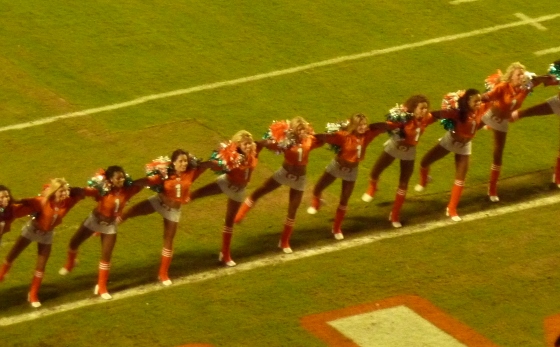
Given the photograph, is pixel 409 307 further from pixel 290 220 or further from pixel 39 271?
pixel 39 271

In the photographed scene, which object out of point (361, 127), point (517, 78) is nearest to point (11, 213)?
point (361, 127)

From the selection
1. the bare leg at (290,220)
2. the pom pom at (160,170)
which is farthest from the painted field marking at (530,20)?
the pom pom at (160,170)

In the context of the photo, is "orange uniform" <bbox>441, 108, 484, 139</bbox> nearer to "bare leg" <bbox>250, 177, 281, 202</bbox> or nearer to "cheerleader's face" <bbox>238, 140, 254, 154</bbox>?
"bare leg" <bbox>250, 177, 281, 202</bbox>

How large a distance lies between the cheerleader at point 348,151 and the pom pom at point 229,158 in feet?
3.25

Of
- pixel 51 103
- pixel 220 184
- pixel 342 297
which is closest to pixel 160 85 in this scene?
pixel 51 103

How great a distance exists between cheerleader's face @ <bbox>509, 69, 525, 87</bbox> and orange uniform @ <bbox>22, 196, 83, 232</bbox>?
15.9 ft

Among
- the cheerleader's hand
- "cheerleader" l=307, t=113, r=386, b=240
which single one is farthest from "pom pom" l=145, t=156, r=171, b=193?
the cheerleader's hand

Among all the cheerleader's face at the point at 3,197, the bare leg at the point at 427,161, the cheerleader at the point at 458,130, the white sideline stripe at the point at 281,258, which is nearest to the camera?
the cheerleader's face at the point at 3,197

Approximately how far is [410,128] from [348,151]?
742 millimetres

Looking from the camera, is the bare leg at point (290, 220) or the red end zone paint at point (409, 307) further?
the bare leg at point (290, 220)

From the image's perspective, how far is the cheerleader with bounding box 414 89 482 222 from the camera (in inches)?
579

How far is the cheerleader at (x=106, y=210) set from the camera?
13227mm

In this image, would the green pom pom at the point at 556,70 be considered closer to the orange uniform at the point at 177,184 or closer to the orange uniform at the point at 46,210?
the orange uniform at the point at 177,184

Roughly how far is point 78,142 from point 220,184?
3175 millimetres
